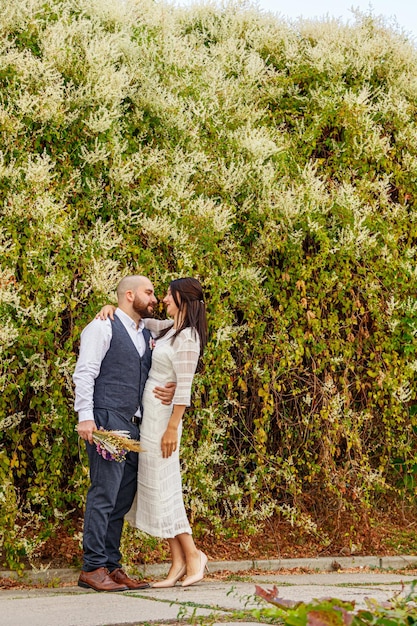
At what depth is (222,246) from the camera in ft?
25.6

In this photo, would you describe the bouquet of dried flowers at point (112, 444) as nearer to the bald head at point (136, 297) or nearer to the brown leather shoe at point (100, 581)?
the brown leather shoe at point (100, 581)

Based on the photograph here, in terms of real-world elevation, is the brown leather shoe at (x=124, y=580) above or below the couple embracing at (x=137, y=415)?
below

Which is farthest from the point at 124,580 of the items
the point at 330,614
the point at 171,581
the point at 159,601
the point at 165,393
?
the point at 330,614

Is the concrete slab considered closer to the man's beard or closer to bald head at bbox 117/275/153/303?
the man's beard

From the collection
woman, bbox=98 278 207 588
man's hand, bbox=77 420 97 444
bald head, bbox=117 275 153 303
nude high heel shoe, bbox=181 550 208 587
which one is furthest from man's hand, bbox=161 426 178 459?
bald head, bbox=117 275 153 303

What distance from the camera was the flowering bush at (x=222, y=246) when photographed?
6824 mm

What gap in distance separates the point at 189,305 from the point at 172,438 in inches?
35.3

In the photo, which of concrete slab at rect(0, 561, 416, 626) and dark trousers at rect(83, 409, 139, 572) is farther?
dark trousers at rect(83, 409, 139, 572)

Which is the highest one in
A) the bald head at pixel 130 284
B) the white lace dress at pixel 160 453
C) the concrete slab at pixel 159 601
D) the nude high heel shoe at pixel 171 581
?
the bald head at pixel 130 284

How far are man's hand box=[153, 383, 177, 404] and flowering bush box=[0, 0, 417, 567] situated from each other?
82cm

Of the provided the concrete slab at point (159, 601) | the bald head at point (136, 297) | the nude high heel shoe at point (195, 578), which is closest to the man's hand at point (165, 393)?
the bald head at point (136, 297)

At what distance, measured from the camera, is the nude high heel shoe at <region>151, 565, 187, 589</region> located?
6039mm

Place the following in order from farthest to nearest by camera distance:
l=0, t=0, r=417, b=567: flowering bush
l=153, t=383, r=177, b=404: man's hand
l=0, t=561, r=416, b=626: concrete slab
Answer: l=0, t=0, r=417, b=567: flowering bush, l=153, t=383, r=177, b=404: man's hand, l=0, t=561, r=416, b=626: concrete slab

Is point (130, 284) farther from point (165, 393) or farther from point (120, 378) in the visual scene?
point (165, 393)
